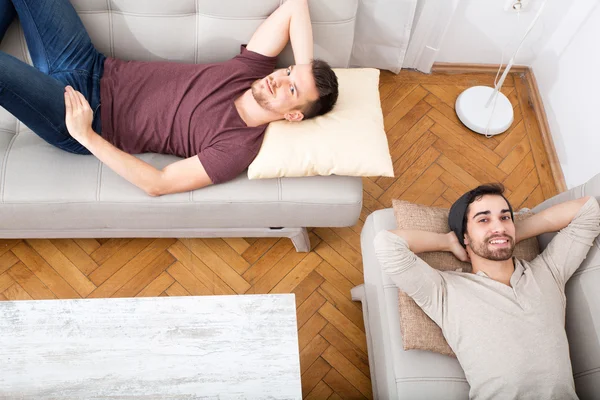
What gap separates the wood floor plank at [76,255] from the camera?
2.04 metres

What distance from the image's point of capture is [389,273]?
1.50m

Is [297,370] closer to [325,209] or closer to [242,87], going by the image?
[325,209]

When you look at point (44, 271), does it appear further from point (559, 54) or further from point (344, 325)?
point (559, 54)

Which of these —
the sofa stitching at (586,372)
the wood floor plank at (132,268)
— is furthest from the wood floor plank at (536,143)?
the wood floor plank at (132,268)

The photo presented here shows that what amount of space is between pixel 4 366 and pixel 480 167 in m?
2.06

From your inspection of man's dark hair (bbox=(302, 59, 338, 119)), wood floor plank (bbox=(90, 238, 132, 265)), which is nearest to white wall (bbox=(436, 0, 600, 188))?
man's dark hair (bbox=(302, 59, 338, 119))

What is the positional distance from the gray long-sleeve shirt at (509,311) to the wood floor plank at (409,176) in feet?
2.35

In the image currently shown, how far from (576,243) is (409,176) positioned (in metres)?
0.89

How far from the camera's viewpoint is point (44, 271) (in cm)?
202

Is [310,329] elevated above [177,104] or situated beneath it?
situated beneath

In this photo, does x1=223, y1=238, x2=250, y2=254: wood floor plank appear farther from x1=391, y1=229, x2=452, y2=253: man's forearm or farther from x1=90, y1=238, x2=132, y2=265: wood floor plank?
x1=391, y1=229, x2=452, y2=253: man's forearm

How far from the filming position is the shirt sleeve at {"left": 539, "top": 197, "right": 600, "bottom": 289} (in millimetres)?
1534

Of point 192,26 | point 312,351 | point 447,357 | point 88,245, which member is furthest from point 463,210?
point 88,245

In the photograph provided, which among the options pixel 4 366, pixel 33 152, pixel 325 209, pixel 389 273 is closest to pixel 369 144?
pixel 325 209
